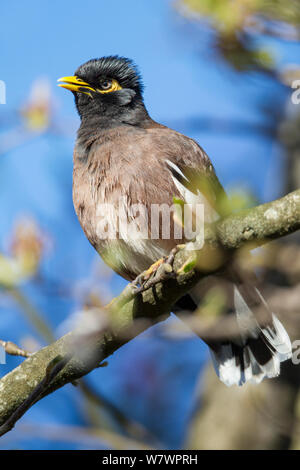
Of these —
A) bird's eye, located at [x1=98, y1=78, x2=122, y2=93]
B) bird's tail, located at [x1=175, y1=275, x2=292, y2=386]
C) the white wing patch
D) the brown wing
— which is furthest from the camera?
bird's eye, located at [x1=98, y1=78, x2=122, y2=93]

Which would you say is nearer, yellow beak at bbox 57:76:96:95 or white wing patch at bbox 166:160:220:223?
white wing patch at bbox 166:160:220:223

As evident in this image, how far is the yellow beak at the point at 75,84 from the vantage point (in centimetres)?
419

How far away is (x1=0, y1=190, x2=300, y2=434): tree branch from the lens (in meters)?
2.44

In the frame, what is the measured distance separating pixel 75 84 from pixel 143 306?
2.01m

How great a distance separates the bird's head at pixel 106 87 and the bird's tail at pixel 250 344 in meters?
1.44

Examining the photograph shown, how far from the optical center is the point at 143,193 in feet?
11.4

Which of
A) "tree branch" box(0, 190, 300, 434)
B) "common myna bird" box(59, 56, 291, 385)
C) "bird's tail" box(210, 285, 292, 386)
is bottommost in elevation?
"tree branch" box(0, 190, 300, 434)

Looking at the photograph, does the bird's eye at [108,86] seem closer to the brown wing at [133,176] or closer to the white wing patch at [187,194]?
the brown wing at [133,176]

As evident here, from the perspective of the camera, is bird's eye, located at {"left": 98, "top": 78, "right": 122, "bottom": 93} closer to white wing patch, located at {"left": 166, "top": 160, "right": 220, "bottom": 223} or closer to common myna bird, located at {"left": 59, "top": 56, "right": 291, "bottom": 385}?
common myna bird, located at {"left": 59, "top": 56, "right": 291, "bottom": 385}

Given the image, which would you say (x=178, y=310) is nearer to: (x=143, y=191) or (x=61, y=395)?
(x=143, y=191)

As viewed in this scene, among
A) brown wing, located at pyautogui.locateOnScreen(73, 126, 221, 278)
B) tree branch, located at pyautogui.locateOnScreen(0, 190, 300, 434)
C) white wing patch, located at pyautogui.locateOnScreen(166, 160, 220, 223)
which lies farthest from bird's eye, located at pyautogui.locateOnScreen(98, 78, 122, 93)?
tree branch, located at pyautogui.locateOnScreen(0, 190, 300, 434)

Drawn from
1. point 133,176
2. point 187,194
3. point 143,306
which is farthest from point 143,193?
point 143,306

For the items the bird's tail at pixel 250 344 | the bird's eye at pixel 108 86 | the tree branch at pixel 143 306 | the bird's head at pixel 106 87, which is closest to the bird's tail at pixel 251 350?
the bird's tail at pixel 250 344

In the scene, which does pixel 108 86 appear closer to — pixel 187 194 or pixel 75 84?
pixel 75 84
